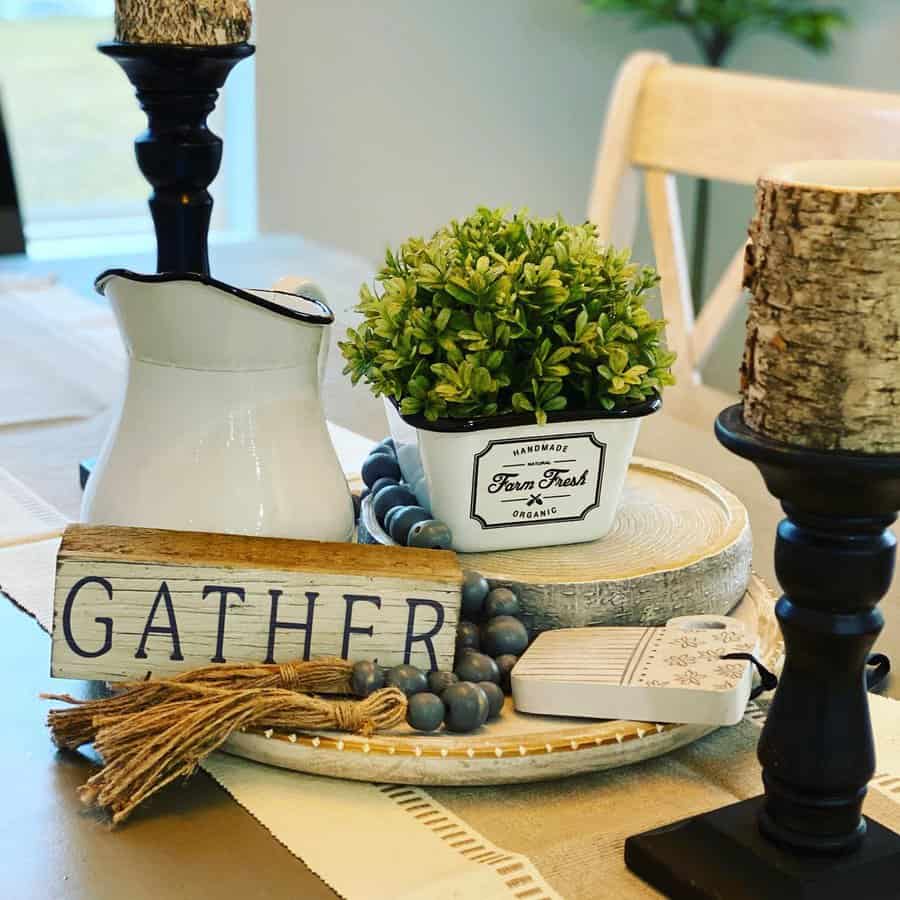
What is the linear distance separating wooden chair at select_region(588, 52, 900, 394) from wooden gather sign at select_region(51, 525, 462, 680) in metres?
0.95

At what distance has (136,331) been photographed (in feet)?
2.21

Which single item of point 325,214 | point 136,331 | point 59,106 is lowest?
point 325,214

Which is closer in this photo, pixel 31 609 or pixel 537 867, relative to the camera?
pixel 537 867

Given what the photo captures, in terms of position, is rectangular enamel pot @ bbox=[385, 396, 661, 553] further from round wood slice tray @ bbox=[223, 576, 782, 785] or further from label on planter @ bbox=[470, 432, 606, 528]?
round wood slice tray @ bbox=[223, 576, 782, 785]

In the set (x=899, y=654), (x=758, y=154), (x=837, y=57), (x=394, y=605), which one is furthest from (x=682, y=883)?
(x=837, y=57)

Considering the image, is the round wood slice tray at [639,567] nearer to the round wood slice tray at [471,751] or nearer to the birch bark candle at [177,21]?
the round wood slice tray at [471,751]

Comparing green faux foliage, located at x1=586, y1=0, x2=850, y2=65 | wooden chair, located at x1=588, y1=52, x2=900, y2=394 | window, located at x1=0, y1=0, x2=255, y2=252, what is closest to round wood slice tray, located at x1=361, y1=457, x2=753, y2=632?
wooden chair, located at x1=588, y1=52, x2=900, y2=394

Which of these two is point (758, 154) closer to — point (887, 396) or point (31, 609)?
point (31, 609)

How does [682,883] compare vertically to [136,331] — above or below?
below

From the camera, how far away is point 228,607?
0.60 metres

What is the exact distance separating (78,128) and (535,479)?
252 cm

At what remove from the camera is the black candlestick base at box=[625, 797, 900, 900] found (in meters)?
0.50

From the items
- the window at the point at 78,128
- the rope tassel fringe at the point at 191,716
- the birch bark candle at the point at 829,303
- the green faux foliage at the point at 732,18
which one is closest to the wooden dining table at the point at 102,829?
the rope tassel fringe at the point at 191,716

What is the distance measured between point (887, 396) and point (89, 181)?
2772mm
